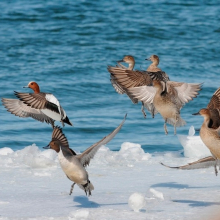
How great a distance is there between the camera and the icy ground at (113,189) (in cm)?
566

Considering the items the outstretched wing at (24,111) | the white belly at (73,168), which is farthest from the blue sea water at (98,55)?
the white belly at (73,168)

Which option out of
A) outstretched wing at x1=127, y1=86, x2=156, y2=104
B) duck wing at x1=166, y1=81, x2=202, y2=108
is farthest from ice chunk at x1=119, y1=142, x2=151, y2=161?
duck wing at x1=166, y1=81, x2=202, y2=108

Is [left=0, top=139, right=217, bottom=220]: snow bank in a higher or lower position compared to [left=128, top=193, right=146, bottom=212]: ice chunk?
lower

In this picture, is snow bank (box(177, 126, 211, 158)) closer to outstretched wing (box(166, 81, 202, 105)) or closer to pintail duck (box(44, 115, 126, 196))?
outstretched wing (box(166, 81, 202, 105))

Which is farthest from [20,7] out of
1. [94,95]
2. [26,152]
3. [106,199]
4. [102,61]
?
[106,199]

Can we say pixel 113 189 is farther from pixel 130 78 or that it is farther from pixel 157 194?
pixel 130 78

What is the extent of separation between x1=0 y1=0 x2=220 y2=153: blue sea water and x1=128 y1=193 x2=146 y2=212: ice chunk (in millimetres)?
5412

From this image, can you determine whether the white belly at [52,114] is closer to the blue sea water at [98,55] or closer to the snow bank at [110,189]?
the snow bank at [110,189]

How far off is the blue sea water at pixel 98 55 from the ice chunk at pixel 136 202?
5412 millimetres

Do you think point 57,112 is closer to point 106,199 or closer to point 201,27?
point 106,199

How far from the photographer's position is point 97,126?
1277 centimetres

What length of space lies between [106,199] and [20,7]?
16042 millimetres

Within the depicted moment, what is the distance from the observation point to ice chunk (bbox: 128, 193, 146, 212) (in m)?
5.61

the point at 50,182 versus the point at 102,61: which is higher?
the point at 50,182
